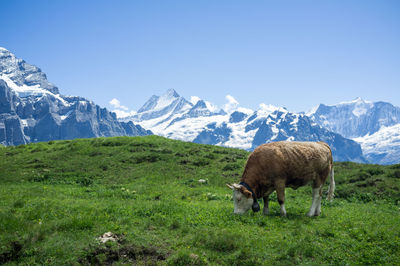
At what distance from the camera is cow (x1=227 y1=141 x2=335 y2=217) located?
1335 centimetres

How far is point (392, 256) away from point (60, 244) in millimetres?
11601

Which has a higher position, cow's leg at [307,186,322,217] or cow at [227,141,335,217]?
cow at [227,141,335,217]

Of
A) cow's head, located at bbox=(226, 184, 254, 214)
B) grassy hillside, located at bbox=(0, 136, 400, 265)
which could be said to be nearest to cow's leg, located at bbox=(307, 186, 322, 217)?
grassy hillside, located at bbox=(0, 136, 400, 265)

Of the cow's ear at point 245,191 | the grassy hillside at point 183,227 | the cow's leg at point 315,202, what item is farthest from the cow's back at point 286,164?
the grassy hillside at point 183,227

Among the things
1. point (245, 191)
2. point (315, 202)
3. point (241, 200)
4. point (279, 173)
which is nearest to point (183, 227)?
point (241, 200)

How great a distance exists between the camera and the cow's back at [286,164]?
526 inches

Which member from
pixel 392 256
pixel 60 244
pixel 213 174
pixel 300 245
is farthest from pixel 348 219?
pixel 213 174

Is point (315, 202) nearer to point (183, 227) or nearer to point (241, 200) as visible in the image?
point (241, 200)

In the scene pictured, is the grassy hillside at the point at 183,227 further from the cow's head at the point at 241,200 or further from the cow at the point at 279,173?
the cow at the point at 279,173

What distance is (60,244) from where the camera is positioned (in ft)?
31.0

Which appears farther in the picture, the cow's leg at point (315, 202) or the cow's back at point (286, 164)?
the cow's leg at point (315, 202)

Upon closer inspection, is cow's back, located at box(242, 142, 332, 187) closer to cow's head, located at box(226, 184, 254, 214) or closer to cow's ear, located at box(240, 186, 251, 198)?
cow's ear, located at box(240, 186, 251, 198)

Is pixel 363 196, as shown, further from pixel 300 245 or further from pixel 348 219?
pixel 300 245

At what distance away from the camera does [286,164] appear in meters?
13.4
